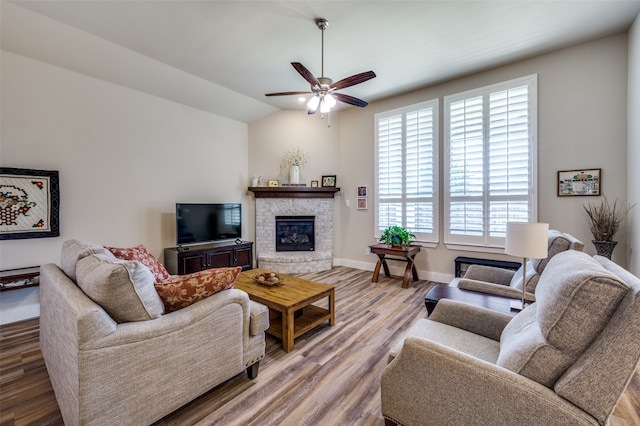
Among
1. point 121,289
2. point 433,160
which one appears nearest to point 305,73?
point 121,289

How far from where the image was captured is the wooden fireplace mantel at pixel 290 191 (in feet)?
17.7

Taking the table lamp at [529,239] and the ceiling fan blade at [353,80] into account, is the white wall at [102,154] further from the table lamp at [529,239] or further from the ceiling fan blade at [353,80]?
the table lamp at [529,239]

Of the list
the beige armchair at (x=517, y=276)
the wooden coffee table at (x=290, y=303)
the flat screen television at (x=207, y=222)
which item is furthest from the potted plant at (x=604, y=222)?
the flat screen television at (x=207, y=222)

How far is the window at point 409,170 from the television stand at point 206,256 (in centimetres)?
254

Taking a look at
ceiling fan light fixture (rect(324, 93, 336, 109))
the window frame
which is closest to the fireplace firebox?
the window frame

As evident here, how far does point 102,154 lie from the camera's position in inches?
149

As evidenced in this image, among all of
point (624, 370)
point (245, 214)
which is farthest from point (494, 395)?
point (245, 214)

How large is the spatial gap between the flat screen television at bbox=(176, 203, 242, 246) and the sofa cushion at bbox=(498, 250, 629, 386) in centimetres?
435

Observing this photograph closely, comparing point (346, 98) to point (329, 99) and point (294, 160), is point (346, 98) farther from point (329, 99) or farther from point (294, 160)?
point (294, 160)

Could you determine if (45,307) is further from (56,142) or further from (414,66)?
(414,66)

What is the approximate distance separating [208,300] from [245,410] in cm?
75

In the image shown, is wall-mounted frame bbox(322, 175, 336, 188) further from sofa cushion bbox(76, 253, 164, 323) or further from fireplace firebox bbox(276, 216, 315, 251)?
sofa cushion bbox(76, 253, 164, 323)

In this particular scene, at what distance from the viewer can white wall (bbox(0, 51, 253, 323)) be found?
3158 mm

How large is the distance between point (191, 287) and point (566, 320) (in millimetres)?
1910
